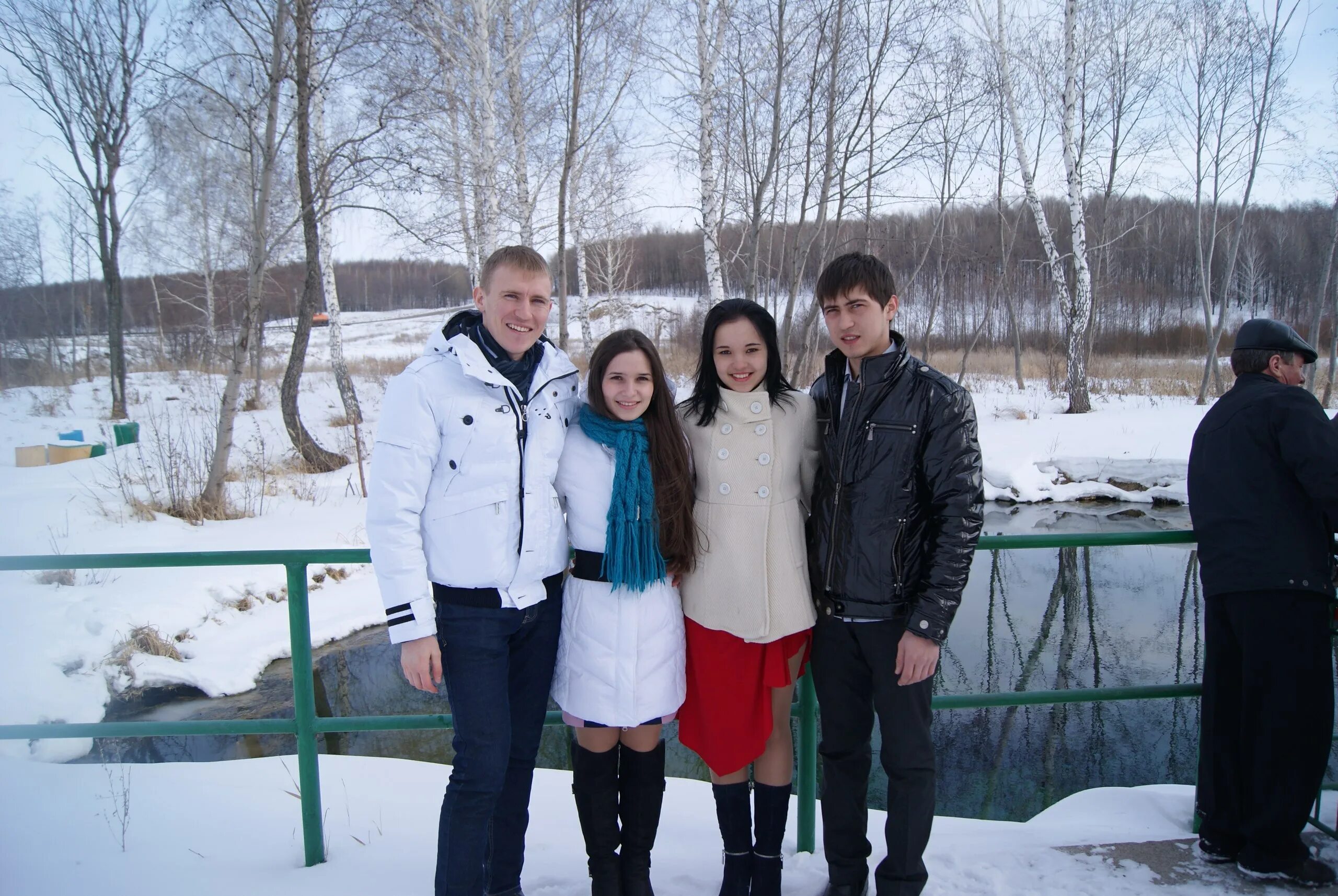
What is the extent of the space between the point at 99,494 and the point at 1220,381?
22.5 metres

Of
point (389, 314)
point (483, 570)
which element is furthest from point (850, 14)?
point (389, 314)

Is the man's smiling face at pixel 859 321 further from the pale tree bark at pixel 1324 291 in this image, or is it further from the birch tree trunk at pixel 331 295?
the pale tree bark at pixel 1324 291

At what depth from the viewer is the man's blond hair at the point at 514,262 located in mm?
1926

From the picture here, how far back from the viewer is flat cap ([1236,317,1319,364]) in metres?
2.19

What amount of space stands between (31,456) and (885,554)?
12.9 metres

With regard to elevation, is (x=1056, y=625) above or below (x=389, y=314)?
below

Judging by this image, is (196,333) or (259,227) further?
(196,333)

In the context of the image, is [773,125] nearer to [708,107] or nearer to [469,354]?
[708,107]

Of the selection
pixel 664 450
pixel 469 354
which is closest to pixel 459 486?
pixel 469 354

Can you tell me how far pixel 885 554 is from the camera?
1938 millimetres

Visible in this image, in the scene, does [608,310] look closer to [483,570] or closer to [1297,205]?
[483,570]

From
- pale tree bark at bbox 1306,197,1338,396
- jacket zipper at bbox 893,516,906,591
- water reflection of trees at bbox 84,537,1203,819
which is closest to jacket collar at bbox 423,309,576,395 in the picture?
jacket zipper at bbox 893,516,906,591

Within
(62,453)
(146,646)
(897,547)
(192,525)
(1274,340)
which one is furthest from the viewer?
(62,453)

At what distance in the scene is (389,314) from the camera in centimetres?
4831
